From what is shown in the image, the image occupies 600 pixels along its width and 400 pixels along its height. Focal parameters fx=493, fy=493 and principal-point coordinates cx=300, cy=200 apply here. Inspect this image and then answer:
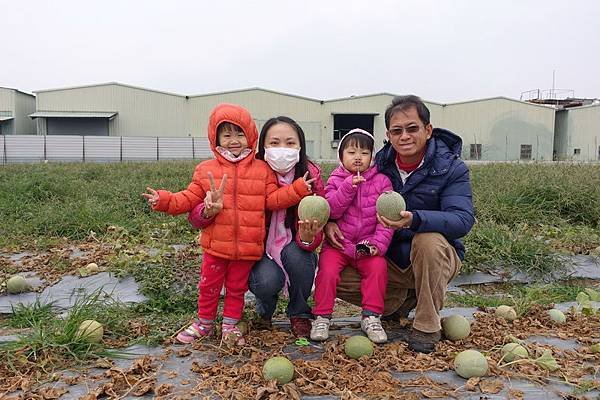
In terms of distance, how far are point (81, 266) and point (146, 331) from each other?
2351mm

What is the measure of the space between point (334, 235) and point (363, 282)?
366mm

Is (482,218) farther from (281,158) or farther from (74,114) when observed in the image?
(74,114)

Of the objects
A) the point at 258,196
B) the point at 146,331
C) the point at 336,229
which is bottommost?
the point at 146,331

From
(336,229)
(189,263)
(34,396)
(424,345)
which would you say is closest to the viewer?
(34,396)

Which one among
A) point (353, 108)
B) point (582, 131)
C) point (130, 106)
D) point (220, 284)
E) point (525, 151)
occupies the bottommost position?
→ point (220, 284)

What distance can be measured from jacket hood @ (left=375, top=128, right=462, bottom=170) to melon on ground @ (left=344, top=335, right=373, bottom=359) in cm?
122

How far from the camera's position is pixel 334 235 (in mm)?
3260

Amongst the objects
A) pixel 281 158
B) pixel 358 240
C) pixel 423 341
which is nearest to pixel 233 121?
pixel 281 158

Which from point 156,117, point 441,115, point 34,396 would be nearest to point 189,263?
point 34,396

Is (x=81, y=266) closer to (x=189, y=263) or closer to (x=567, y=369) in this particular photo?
(x=189, y=263)

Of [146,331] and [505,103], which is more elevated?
[505,103]

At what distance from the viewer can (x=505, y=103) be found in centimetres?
3547

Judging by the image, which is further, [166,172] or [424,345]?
[166,172]

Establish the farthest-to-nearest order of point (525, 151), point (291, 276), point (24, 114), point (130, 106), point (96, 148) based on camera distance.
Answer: point (525, 151) < point (24, 114) < point (130, 106) < point (96, 148) < point (291, 276)
